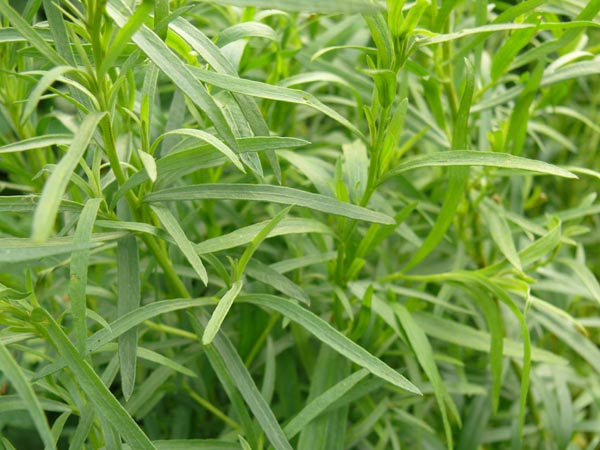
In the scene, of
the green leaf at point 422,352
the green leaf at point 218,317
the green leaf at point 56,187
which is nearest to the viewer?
the green leaf at point 56,187

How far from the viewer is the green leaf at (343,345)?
44 centimetres

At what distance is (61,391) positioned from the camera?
0.51 meters

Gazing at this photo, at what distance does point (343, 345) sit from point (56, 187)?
21cm

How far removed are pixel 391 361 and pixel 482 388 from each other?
0.10 meters

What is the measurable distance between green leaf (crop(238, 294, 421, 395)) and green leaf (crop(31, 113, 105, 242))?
0.56 feet

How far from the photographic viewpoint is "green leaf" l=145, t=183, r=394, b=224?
0.44 metres

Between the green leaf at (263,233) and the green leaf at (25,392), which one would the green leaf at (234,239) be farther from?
the green leaf at (25,392)

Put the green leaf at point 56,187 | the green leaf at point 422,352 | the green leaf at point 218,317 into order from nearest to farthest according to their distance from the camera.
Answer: the green leaf at point 56,187 < the green leaf at point 218,317 < the green leaf at point 422,352

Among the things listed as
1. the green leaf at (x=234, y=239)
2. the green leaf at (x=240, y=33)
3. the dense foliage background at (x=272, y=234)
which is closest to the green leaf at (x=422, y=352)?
the dense foliage background at (x=272, y=234)

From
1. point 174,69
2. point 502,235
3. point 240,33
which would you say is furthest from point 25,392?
point 502,235

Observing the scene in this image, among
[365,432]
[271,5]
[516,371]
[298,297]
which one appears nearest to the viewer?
[271,5]

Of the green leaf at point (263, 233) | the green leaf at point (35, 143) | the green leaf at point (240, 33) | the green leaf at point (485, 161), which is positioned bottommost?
the green leaf at point (263, 233)

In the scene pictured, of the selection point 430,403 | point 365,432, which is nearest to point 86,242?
point 365,432

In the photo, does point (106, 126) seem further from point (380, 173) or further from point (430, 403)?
point (430, 403)
